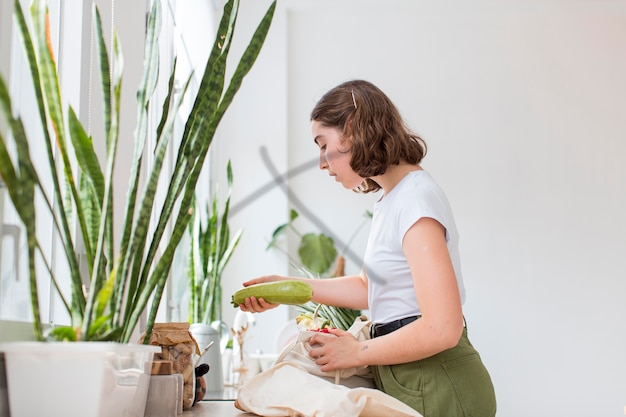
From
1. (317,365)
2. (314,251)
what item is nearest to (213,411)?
(317,365)

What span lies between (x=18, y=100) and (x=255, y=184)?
386 centimetres

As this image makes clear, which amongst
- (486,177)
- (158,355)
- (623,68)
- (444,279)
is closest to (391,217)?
(444,279)

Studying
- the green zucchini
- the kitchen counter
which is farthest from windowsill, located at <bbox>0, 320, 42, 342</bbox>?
the green zucchini

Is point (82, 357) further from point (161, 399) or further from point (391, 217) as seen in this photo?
point (391, 217)

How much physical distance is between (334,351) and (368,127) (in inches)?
21.1

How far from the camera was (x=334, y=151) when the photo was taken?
69.8 inches

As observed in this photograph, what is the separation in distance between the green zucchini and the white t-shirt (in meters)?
0.16

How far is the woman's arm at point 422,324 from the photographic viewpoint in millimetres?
1417

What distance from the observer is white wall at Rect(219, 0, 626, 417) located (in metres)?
5.41

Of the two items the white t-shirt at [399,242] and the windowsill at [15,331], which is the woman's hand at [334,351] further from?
the windowsill at [15,331]

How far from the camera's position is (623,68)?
5.82 m

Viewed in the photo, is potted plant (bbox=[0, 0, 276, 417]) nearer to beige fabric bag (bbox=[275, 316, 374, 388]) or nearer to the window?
the window

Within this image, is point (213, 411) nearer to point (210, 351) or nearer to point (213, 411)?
point (213, 411)

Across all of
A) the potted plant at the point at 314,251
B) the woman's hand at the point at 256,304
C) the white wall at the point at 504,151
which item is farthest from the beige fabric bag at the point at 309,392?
the white wall at the point at 504,151
